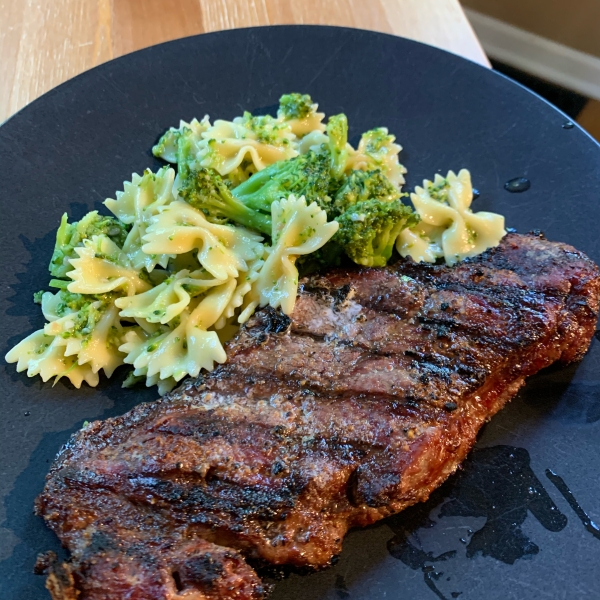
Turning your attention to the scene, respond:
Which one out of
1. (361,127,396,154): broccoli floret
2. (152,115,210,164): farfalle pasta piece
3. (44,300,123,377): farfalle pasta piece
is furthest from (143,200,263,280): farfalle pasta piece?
(361,127,396,154): broccoli floret

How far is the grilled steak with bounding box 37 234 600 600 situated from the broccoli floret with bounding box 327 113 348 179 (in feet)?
3.14

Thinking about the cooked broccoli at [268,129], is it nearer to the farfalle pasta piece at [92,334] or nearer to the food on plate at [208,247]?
the food on plate at [208,247]

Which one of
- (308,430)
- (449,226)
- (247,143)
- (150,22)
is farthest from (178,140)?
(308,430)

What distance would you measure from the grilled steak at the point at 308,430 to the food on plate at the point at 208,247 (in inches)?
12.1

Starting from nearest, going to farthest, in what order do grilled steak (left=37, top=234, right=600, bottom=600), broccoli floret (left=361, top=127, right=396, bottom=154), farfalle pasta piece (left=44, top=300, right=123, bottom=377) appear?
grilled steak (left=37, top=234, right=600, bottom=600) → farfalle pasta piece (left=44, top=300, right=123, bottom=377) → broccoli floret (left=361, top=127, right=396, bottom=154)

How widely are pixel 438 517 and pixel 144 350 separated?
2189 millimetres

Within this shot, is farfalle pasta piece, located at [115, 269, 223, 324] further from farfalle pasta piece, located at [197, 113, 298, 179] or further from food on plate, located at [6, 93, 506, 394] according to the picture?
farfalle pasta piece, located at [197, 113, 298, 179]

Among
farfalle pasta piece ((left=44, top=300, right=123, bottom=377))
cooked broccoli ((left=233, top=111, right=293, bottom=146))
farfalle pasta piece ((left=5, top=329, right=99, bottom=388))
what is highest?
cooked broccoli ((left=233, top=111, right=293, bottom=146))

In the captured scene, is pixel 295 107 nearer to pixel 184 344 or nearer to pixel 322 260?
pixel 322 260

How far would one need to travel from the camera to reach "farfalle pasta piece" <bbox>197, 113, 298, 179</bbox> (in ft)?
15.1

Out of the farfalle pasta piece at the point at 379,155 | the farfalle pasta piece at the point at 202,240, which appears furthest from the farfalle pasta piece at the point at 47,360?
the farfalle pasta piece at the point at 379,155

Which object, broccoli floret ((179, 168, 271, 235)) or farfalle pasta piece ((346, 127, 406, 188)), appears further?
farfalle pasta piece ((346, 127, 406, 188))

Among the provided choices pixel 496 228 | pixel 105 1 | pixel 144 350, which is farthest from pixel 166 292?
pixel 105 1

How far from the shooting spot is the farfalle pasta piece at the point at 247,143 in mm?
4594
